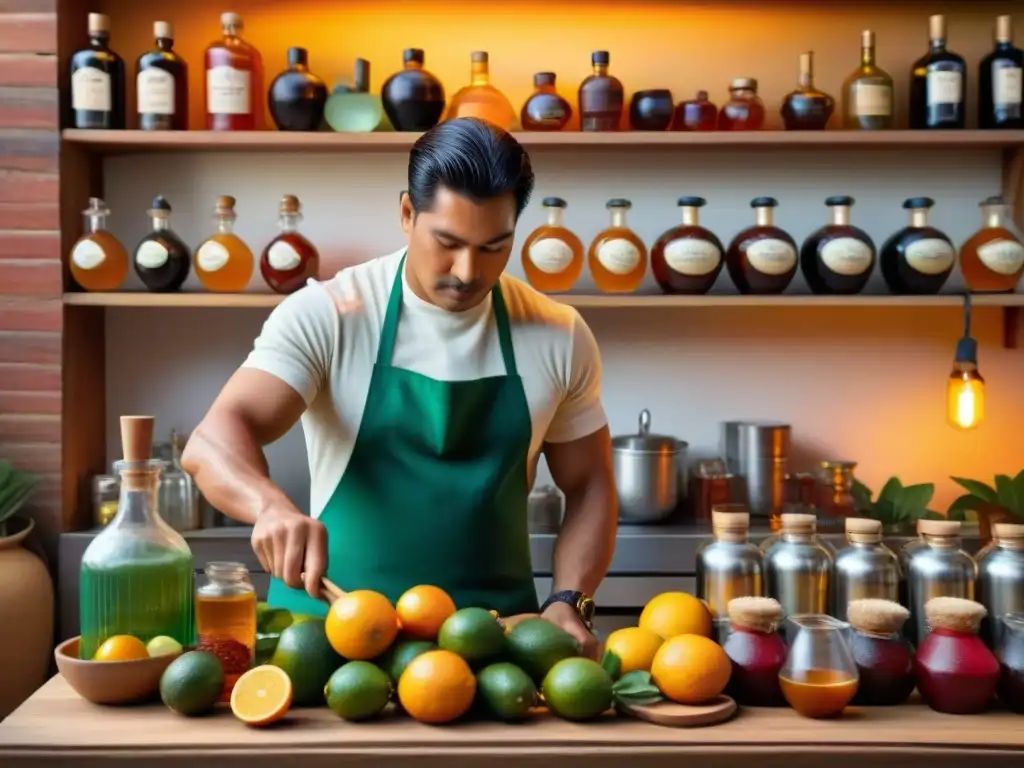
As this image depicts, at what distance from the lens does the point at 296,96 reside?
2.73m

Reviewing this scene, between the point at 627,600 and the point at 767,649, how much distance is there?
1.48 m

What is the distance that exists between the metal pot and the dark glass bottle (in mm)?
887

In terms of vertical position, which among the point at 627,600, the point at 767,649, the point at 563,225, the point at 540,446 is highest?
the point at 563,225

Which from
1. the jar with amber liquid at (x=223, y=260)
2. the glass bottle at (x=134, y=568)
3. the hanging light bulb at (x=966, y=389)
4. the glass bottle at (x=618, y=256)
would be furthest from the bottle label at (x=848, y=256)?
the glass bottle at (x=134, y=568)

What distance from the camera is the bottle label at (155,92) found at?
8.88ft

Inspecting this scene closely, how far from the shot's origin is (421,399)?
1.66 m

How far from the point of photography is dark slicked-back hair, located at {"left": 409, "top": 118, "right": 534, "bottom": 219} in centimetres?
141

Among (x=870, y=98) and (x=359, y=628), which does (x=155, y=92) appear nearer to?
(x=870, y=98)

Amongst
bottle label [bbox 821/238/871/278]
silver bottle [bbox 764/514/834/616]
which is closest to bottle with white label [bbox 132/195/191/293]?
bottle label [bbox 821/238/871/278]

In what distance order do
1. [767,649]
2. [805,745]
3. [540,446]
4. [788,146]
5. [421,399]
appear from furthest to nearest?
[788,146]
[540,446]
[421,399]
[767,649]
[805,745]

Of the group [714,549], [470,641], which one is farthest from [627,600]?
[470,641]

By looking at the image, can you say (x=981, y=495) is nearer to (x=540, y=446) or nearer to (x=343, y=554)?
(x=540, y=446)

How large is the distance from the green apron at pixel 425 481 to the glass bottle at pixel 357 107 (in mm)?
1139

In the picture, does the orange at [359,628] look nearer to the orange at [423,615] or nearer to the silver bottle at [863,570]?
the orange at [423,615]
